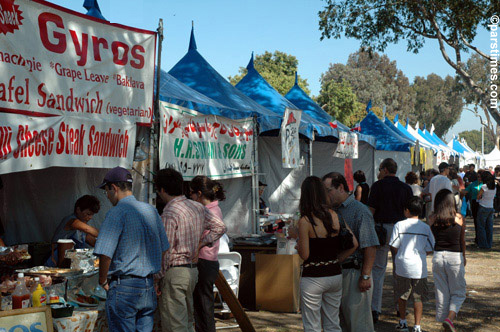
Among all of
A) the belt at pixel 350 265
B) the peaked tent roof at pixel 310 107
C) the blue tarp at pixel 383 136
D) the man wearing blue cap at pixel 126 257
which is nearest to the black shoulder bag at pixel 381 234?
the belt at pixel 350 265

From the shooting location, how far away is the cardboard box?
8.20 meters

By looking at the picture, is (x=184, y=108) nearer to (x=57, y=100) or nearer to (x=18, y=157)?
(x=57, y=100)

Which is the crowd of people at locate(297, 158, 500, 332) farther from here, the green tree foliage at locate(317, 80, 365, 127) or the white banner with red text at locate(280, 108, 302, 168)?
the green tree foliage at locate(317, 80, 365, 127)

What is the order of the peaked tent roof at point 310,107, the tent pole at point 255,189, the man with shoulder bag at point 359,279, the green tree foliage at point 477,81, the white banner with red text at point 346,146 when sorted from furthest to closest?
the green tree foliage at point 477,81 → the peaked tent roof at point 310,107 → the white banner with red text at point 346,146 → the tent pole at point 255,189 → the man with shoulder bag at point 359,279

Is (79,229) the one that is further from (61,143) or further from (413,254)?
(413,254)

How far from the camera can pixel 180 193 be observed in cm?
516

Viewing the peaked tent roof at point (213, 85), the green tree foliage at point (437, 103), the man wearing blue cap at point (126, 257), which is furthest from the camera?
the green tree foliage at point (437, 103)

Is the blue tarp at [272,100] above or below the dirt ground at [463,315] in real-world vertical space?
above

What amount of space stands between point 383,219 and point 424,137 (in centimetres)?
2684

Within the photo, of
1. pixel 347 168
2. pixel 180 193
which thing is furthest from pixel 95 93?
pixel 347 168

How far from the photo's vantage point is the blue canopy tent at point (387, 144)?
20.4 m

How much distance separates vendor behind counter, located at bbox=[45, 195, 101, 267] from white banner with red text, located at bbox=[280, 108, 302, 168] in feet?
16.0

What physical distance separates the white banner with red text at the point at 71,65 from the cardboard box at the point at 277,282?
2.85 meters

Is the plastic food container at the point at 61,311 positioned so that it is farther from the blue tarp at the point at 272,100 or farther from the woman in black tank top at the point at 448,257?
the blue tarp at the point at 272,100
